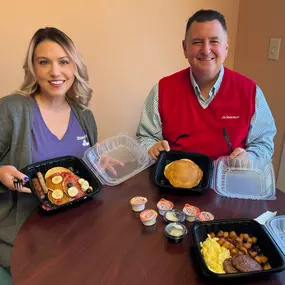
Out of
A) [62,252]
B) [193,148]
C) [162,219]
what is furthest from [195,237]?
[193,148]

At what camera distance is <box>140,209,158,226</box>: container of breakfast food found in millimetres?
959

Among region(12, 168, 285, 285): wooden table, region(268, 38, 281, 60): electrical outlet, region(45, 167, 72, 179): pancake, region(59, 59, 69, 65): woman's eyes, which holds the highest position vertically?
region(59, 59, 69, 65): woman's eyes

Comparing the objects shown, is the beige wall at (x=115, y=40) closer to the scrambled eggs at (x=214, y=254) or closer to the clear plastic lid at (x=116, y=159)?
the clear plastic lid at (x=116, y=159)

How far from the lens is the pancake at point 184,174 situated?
1.13m

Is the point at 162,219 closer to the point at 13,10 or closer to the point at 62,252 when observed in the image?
the point at 62,252

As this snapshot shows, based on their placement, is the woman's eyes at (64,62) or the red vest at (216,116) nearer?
the woman's eyes at (64,62)

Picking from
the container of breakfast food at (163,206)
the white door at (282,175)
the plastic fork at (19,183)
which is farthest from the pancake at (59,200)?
the white door at (282,175)

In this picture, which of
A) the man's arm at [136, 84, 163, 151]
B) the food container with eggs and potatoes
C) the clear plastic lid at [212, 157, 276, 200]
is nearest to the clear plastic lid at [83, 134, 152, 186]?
the food container with eggs and potatoes

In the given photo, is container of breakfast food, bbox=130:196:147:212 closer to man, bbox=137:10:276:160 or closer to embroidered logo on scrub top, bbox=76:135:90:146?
man, bbox=137:10:276:160

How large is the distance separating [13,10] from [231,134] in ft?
4.31

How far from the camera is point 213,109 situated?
1.42 m

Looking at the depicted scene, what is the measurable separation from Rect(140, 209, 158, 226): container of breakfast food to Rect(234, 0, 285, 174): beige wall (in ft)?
4.73

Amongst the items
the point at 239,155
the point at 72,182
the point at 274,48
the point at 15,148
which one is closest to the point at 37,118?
the point at 15,148

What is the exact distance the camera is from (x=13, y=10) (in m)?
1.51
